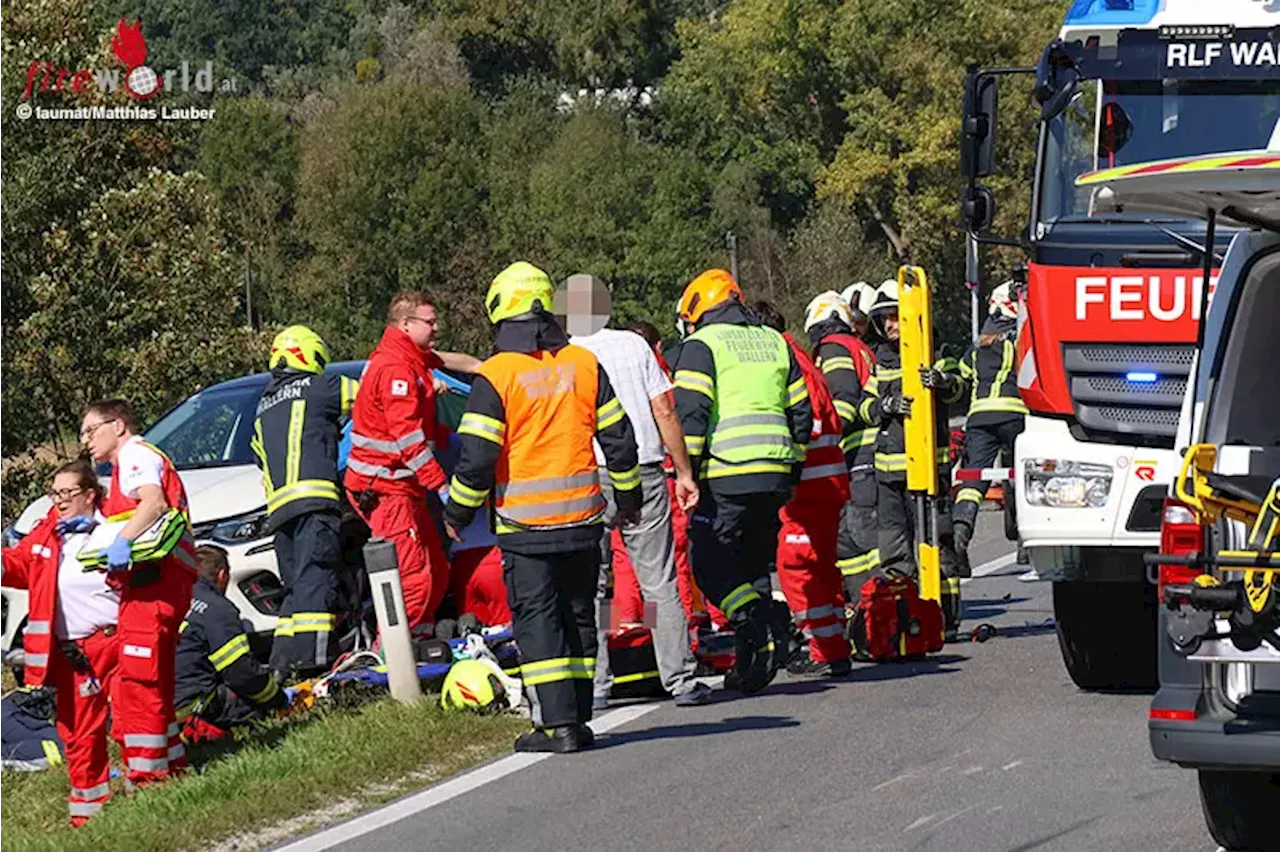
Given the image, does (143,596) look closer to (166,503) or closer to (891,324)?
(166,503)

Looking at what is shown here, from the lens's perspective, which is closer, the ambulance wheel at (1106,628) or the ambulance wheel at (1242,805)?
the ambulance wheel at (1242,805)

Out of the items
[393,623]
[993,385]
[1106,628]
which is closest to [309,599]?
[393,623]

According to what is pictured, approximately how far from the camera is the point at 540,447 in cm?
1064

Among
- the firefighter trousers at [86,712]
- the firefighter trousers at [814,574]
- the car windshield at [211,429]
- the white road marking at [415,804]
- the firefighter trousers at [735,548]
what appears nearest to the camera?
the white road marking at [415,804]

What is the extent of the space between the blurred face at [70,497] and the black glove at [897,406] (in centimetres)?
454

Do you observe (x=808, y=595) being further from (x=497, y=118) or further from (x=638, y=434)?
(x=497, y=118)

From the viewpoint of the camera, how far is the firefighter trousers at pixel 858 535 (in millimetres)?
14672

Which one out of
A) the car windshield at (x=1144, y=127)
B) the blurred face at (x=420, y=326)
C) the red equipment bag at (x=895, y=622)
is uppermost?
the car windshield at (x=1144, y=127)

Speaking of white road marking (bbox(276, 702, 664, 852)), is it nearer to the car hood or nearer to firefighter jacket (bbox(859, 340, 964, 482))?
firefighter jacket (bbox(859, 340, 964, 482))

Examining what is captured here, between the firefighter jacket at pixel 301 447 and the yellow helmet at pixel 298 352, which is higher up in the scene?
the yellow helmet at pixel 298 352

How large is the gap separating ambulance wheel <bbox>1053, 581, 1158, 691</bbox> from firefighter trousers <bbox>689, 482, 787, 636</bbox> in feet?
4.71

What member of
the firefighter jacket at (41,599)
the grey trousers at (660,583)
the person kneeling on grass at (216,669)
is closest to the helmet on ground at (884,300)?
the grey trousers at (660,583)

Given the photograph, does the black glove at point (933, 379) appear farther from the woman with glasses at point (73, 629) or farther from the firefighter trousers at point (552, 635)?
the woman with glasses at point (73, 629)

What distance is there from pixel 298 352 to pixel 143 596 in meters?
3.18
